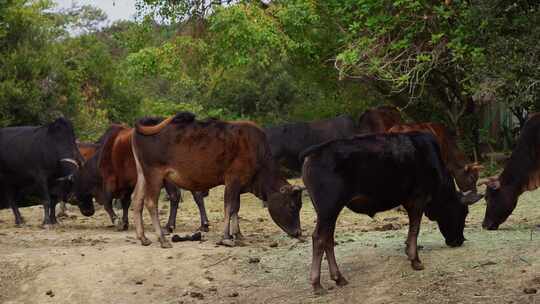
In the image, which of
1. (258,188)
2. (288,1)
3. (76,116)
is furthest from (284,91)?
(258,188)

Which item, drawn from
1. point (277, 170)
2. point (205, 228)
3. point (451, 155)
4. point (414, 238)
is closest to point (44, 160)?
point (205, 228)

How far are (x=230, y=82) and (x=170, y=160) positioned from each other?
55.8ft

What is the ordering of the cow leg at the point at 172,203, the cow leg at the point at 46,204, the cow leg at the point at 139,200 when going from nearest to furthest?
the cow leg at the point at 139,200 → the cow leg at the point at 172,203 → the cow leg at the point at 46,204

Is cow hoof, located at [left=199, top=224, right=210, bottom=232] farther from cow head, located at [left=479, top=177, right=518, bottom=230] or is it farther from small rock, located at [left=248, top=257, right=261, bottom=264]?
cow head, located at [left=479, top=177, right=518, bottom=230]

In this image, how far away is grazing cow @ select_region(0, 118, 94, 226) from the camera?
50.6 ft

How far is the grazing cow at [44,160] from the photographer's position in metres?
15.4

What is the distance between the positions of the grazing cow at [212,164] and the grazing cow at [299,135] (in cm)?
545

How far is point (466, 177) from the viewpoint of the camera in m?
15.8

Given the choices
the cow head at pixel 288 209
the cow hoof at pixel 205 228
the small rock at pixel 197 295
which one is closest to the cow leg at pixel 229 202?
the cow head at pixel 288 209

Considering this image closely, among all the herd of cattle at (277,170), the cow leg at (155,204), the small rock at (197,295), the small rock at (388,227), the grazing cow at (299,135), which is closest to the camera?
the herd of cattle at (277,170)

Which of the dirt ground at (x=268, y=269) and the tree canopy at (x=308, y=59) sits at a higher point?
the tree canopy at (x=308, y=59)

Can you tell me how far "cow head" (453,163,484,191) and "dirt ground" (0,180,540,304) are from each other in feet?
6.18

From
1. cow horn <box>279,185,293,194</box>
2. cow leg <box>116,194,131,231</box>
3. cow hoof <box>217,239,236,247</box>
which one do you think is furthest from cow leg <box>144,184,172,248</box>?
cow leg <box>116,194,131,231</box>

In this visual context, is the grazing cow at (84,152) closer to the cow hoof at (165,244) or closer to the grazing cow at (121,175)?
the grazing cow at (121,175)
